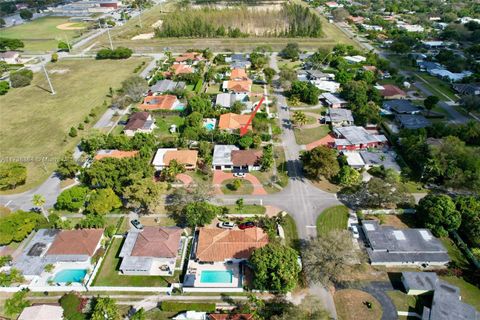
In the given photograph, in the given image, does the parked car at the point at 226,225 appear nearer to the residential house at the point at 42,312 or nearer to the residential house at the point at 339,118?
the residential house at the point at 42,312

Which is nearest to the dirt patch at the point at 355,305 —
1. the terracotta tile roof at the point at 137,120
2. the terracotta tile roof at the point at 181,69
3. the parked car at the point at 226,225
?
the parked car at the point at 226,225

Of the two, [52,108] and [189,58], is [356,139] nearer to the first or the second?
[189,58]

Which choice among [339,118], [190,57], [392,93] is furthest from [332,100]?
[190,57]

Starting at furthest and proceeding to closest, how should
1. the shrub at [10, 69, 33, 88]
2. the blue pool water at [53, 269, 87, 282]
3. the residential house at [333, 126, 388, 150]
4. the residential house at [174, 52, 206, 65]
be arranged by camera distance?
the residential house at [174, 52, 206, 65], the shrub at [10, 69, 33, 88], the residential house at [333, 126, 388, 150], the blue pool water at [53, 269, 87, 282]

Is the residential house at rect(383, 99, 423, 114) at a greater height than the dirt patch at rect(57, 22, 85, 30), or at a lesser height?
lesser

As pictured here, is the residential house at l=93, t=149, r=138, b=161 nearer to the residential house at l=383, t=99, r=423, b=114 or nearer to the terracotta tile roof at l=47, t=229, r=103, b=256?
the terracotta tile roof at l=47, t=229, r=103, b=256

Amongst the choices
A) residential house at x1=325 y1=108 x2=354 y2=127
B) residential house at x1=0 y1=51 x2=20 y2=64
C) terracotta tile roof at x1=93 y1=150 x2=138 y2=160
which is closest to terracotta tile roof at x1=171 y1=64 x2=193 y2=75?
terracotta tile roof at x1=93 y1=150 x2=138 y2=160

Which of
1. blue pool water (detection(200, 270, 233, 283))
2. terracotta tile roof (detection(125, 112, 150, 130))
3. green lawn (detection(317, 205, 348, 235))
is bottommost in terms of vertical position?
blue pool water (detection(200, 270, 233, 283))
